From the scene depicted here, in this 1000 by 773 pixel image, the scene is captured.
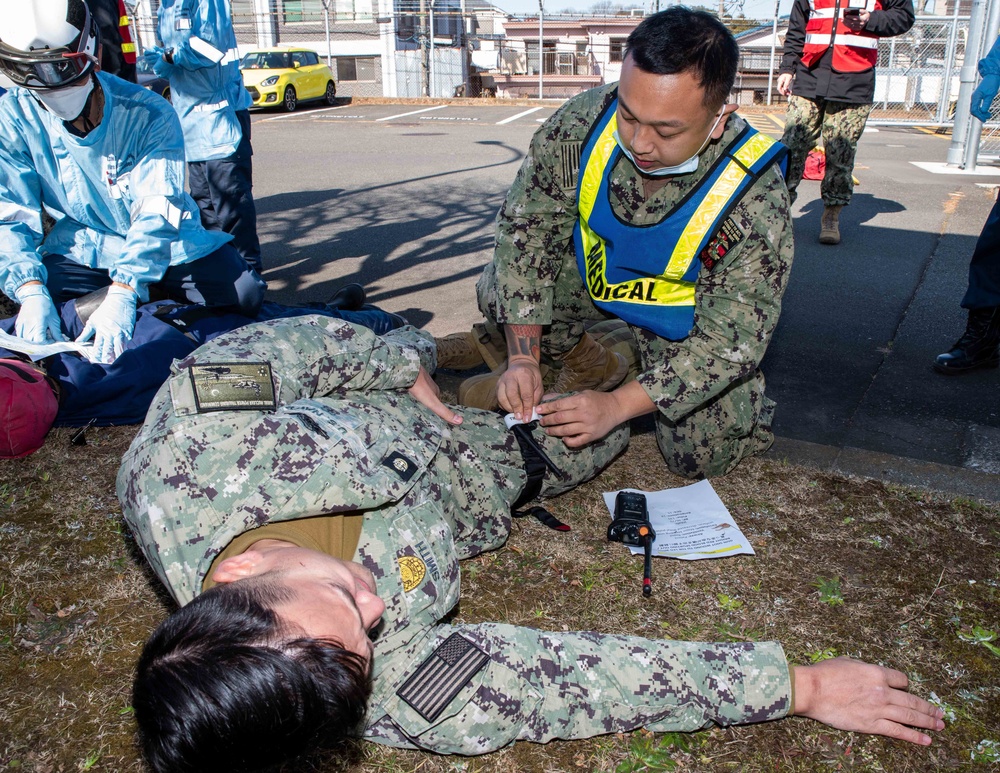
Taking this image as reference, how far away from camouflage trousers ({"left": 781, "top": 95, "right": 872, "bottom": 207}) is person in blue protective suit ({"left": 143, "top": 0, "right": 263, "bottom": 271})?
11.7 feet

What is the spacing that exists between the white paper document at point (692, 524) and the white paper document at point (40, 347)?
1.96m

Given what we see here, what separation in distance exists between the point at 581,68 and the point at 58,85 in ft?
95.2

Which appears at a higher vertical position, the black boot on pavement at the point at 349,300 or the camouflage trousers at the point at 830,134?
the camouflage trousers at the point at 830,134

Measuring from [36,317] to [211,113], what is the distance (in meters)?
2.17

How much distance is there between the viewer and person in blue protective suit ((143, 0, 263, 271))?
457 cm

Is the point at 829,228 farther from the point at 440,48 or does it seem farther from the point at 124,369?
the point at 440,48

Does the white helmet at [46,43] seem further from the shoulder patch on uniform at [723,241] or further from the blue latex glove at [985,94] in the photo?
the blue latex glove at [985,94]

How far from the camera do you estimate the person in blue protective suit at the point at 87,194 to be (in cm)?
292

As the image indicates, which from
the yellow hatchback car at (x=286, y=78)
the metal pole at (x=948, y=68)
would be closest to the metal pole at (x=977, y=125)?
the metal pole at (x=948, y=68)

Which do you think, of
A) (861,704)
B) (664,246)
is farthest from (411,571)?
(664,246)

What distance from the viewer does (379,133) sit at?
13.0 meters

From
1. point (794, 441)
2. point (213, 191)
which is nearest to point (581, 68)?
point (213, 191)

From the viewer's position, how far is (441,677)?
155 cm

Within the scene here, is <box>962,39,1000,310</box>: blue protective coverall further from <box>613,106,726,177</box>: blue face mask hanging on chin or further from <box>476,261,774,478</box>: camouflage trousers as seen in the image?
<box>613,106,726,177</box>: blue face mask hanging on chin
